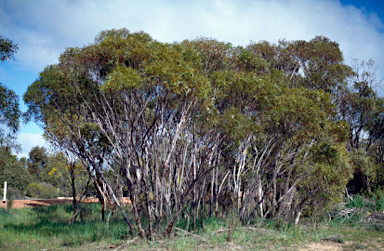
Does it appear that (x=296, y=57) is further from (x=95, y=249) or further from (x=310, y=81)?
(x=95, y=249)

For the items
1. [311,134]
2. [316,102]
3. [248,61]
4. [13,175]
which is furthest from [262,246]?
[13,175]

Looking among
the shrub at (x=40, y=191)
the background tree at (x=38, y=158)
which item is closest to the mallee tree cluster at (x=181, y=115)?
the shrub at (x=40, y=191)

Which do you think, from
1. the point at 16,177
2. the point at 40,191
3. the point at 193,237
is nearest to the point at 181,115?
the point at 193,237

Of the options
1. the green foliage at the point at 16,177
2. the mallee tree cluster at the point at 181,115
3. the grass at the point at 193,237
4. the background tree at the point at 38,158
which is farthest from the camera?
the background tree at the point at 38,158

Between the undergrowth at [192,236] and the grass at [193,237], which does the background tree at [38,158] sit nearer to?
the undergrowth at [192,236]

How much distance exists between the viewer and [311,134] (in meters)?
10.4

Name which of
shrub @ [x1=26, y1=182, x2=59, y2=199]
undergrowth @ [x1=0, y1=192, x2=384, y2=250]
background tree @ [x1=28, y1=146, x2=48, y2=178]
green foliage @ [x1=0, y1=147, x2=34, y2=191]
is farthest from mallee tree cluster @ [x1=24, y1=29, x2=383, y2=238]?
background tree @ [x1=28, y1=146, x2=48, y2=178]

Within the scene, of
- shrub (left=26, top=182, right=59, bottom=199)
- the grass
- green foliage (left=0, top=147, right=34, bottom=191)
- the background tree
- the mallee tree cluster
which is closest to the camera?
the grass

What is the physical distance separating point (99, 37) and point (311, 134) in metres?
8.14

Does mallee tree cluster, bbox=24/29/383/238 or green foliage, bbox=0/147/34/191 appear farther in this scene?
green foliage, bbox=0/147/34/191

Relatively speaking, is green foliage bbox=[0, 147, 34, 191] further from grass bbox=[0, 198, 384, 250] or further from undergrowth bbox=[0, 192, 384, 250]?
grass bbox=[0, 198, 384, 250]

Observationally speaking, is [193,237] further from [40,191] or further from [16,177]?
[16,177]

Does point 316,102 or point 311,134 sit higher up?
point 316,102

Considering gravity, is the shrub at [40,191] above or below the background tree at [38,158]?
below
